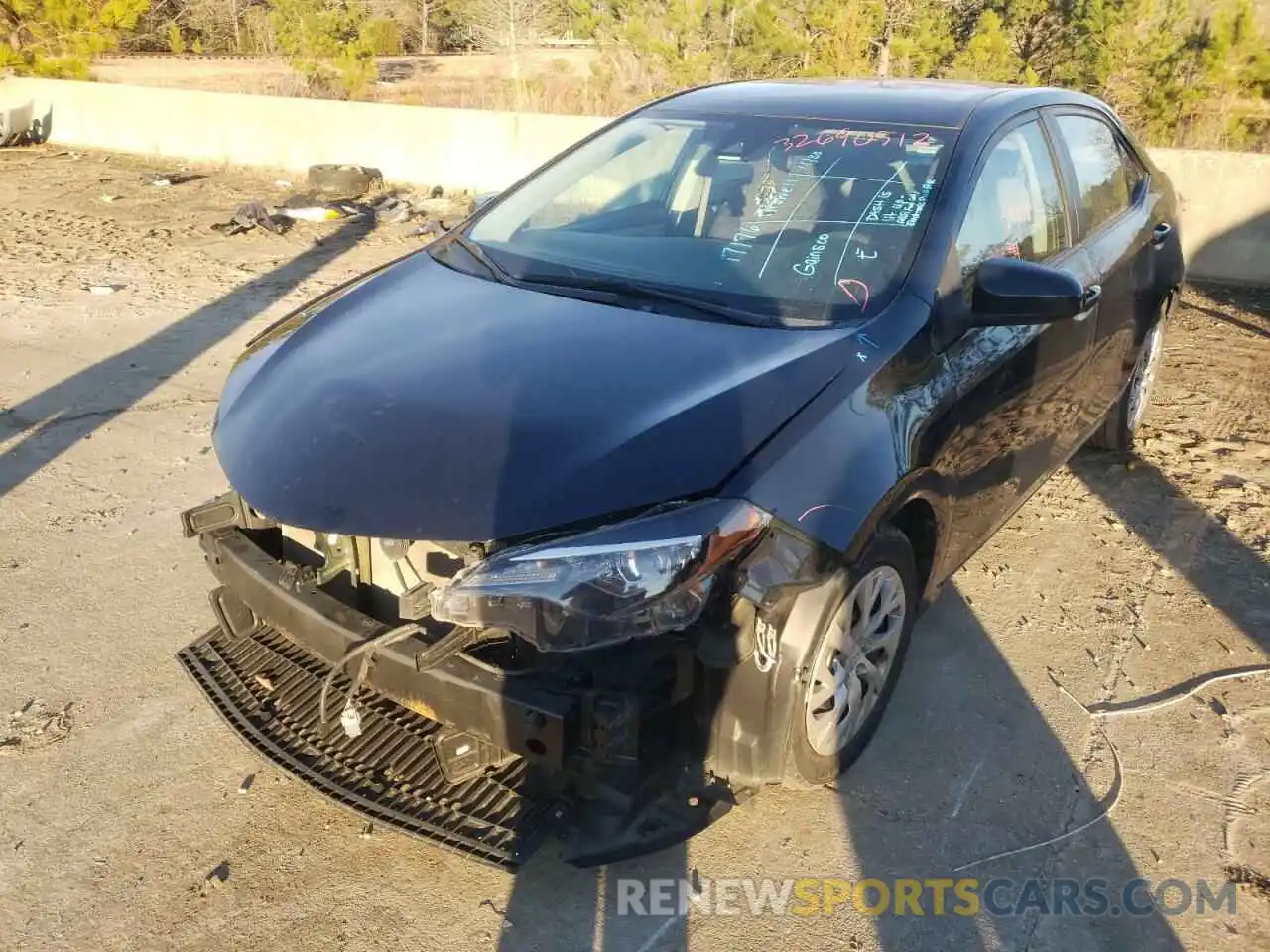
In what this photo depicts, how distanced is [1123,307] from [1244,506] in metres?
1.14

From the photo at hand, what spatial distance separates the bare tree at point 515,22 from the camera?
27.1 metres

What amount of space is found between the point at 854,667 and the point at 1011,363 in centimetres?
118

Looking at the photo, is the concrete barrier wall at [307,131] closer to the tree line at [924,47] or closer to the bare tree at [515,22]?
the tree line at [924,47]

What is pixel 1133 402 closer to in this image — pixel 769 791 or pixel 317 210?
pixel 769 791

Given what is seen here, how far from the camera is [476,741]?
92.9 inches

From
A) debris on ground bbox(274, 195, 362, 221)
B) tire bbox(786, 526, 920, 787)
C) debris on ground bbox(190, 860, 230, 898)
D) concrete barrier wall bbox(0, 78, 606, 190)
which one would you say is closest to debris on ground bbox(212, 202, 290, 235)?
debris on ground bbox(274, 195, 362, 221)

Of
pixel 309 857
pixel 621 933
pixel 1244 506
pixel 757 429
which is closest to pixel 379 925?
pixel 309 857

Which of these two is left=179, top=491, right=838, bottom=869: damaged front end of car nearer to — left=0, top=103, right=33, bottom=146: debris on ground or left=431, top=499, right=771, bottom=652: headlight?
left=431, top=499, right=771, bottom=652: headlight

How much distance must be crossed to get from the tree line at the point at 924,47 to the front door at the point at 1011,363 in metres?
7.80

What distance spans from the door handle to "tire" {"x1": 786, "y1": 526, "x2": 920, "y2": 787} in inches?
34.7

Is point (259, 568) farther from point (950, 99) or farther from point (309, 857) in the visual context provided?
point (950, 99)

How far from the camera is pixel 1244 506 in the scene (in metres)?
4.53

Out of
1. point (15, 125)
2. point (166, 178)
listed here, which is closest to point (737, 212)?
point (166, 178)

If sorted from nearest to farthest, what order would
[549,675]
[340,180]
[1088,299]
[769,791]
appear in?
[549,675]
[769,791]
[1088,299]
[340,180]
